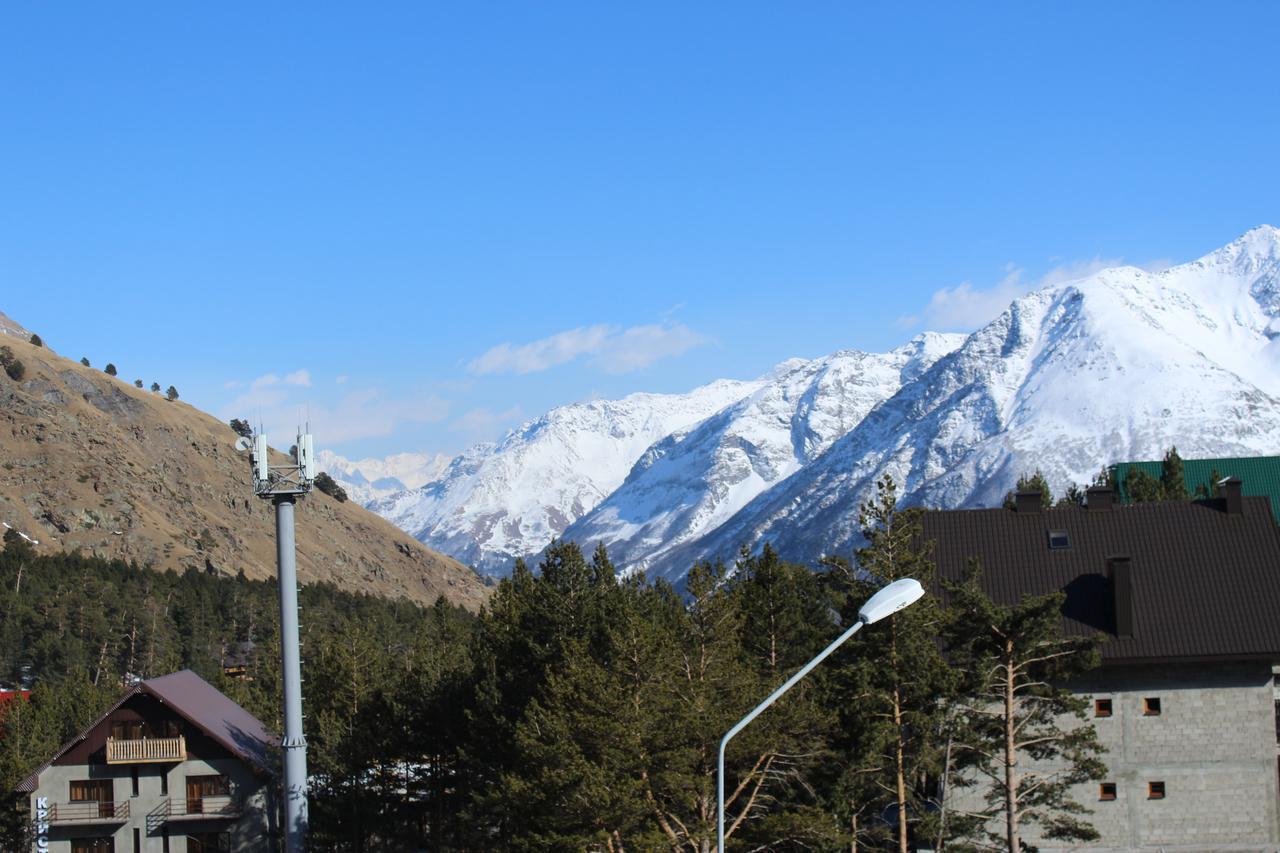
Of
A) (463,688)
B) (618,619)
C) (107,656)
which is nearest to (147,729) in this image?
(463,688)

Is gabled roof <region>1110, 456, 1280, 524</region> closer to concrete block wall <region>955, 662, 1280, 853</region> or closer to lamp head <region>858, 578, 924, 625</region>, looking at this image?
concrete block wall <region>955, 662, 1280, 853</region>

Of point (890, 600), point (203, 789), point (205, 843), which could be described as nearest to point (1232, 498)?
point (890, 600)

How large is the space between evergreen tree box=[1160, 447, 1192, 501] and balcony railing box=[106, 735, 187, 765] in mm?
79753

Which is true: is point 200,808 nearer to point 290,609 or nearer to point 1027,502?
point 290,609

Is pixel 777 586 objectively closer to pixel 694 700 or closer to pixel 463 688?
pixel 694 700

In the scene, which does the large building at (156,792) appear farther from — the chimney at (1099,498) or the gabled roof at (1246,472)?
the gabled roof at (1246,472)

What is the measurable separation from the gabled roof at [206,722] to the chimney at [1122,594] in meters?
39.1

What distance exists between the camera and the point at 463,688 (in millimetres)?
68062

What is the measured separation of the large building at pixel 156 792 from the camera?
76062 mm

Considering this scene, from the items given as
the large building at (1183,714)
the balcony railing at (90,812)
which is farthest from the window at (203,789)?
the large building at (1183,714)

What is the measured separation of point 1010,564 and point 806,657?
10683 millimetres

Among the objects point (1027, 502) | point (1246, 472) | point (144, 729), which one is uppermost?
point (1246, 472)

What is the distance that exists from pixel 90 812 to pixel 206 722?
23.4 ft

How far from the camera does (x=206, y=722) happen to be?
76438 mm
